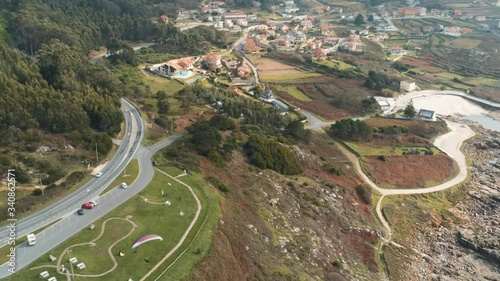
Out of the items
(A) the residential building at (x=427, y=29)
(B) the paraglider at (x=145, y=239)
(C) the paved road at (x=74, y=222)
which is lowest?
(A) the residential building at (x=427, y=29)

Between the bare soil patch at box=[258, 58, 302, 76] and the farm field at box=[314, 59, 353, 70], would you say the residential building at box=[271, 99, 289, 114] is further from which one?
the farm field at box=[314, 59, 353, 70]

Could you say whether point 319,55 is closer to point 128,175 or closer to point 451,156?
point 451,156

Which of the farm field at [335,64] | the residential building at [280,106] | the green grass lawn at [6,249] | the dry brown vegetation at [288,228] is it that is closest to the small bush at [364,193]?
the dry brown vegetation at [288,228]

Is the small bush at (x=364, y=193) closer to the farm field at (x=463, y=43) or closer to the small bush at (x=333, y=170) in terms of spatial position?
the small bush at (x=333, y=170)

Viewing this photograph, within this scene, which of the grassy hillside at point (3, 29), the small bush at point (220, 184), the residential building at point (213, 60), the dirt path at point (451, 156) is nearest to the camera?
the small bush at point (220, 184)

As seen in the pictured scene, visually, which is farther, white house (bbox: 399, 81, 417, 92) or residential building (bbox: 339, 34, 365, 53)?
residential building (bbox: 339, 34, 365, 53)

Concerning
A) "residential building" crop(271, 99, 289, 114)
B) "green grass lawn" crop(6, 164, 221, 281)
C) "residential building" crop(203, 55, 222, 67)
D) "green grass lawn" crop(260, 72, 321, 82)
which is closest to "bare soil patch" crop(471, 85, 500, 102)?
"green grass lawn" crop(260, 72, 321, 82)

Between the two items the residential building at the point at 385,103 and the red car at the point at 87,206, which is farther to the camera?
the residential building at the point at 385,103
